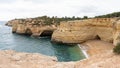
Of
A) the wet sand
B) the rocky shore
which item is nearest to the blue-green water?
the wet sand

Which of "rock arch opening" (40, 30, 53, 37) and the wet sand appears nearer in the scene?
the wet sand

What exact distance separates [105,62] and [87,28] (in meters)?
37.4

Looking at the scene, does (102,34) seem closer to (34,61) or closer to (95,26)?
(95,26)

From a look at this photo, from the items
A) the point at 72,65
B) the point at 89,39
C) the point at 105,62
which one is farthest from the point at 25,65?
the point at 89,39

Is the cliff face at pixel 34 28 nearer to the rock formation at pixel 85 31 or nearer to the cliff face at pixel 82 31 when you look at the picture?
the rock formation at pixel 85 31

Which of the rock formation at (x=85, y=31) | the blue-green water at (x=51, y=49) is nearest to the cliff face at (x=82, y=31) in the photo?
the rock formation at (x=85, y=31)

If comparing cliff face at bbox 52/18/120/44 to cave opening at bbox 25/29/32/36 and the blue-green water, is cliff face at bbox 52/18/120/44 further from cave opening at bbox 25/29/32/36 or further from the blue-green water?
cave opening at bbox 25/29/32/36

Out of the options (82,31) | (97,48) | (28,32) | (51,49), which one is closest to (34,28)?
(28,32)

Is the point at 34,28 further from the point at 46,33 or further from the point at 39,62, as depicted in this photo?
the point at 39,62

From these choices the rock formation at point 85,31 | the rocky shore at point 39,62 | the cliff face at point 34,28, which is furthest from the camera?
the cliff face at point 34,28

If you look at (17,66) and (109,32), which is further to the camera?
(109,32)

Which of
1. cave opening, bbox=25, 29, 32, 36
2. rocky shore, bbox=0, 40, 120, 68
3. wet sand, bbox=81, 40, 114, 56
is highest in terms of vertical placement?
rocky shore, bbox=0, 40, 120, 68

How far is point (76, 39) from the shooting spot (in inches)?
2060

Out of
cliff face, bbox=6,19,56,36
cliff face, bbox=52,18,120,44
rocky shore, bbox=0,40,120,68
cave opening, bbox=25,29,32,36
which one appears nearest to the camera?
rocky shore, bbox=0,40,120,68
